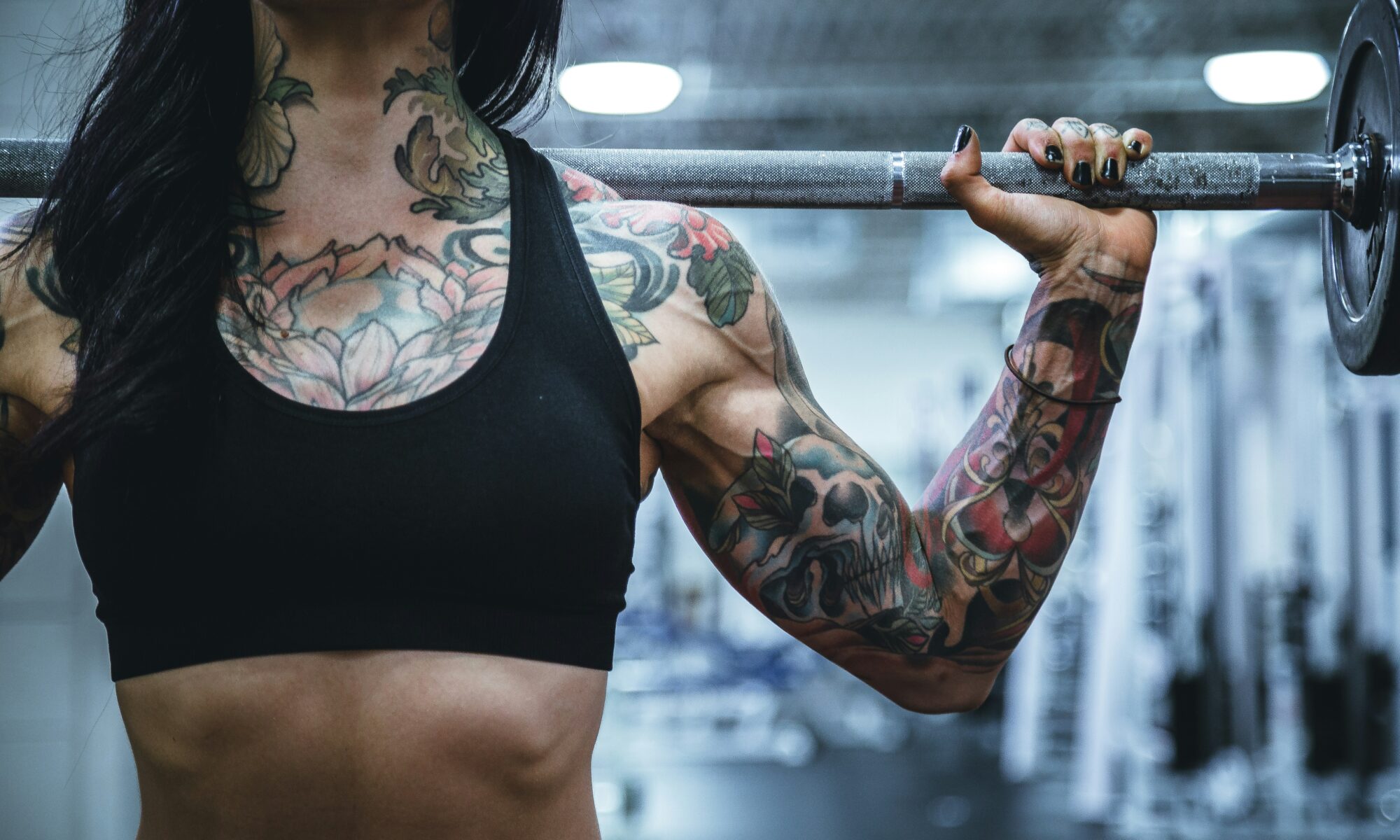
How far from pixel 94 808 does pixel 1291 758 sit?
5.16m

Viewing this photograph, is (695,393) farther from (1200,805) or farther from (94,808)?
→ (1200,805)

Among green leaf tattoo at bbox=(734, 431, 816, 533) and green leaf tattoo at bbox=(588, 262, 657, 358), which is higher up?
green leaf tattoo at bbox=(588, 262, 657, 358)

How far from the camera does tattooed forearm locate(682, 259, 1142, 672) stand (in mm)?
1063

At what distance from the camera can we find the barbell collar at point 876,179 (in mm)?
1162

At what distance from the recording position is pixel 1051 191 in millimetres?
1171

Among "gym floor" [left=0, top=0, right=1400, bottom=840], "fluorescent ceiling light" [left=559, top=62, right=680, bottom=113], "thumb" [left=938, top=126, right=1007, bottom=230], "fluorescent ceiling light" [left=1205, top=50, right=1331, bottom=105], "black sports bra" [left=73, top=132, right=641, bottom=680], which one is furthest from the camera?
"fluorescent ceiling light" [left=1205, top=50, right=1331, bottom=105]

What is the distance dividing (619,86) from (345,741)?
15.6 feet

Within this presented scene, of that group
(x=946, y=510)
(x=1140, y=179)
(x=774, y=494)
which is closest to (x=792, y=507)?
(x=774, y=494)

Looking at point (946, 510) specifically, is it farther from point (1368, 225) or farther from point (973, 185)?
point (1368, 225)

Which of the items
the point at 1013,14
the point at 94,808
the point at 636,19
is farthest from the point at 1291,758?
the point at 94,808

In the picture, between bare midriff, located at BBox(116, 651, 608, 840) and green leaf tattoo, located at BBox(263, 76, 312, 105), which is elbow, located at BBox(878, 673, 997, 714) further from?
green leaf tattoo, located at BBox(263, 76, 312, 105)

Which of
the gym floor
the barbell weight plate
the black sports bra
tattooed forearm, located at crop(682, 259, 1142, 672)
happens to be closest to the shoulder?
the black sports bra

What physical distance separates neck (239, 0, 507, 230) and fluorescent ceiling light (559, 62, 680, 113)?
162 inches

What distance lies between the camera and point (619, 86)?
5.26 meters
